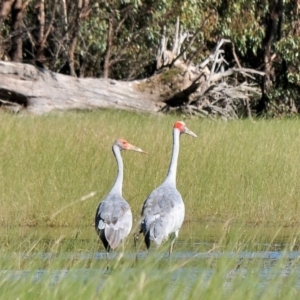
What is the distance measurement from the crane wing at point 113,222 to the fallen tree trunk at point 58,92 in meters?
8.99

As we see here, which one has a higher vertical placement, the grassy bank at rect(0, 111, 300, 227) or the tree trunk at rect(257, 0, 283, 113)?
the tree trunk at rect(257, 0, 283, 113)

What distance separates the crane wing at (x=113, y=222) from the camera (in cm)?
789

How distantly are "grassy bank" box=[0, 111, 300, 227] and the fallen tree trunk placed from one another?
3.50 m

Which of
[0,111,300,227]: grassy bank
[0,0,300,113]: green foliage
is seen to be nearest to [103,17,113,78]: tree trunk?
[0,0,300,113]: green foliage

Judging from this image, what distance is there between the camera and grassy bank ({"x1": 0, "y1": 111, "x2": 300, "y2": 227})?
10.7 meters

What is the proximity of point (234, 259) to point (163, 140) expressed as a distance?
26.9 feet

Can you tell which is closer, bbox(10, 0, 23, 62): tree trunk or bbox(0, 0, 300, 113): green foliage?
bbox(10, 0, 23, 62): tree trunk

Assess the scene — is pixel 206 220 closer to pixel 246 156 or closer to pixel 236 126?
pixel 246 156

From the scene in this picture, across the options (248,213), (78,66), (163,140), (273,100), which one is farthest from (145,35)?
(248,213)

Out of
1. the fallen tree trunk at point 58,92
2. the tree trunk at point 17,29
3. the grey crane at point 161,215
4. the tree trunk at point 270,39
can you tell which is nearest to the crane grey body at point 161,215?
the grey crane at point 161,215

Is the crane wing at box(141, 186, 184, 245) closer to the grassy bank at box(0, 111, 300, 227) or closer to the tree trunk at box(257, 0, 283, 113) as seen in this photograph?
the grassy bank at box(0, 111, 300, 227)

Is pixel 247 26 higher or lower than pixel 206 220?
higher

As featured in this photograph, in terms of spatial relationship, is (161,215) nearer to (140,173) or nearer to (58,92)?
(140,173)

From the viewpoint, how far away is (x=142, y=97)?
18219 millimetres
